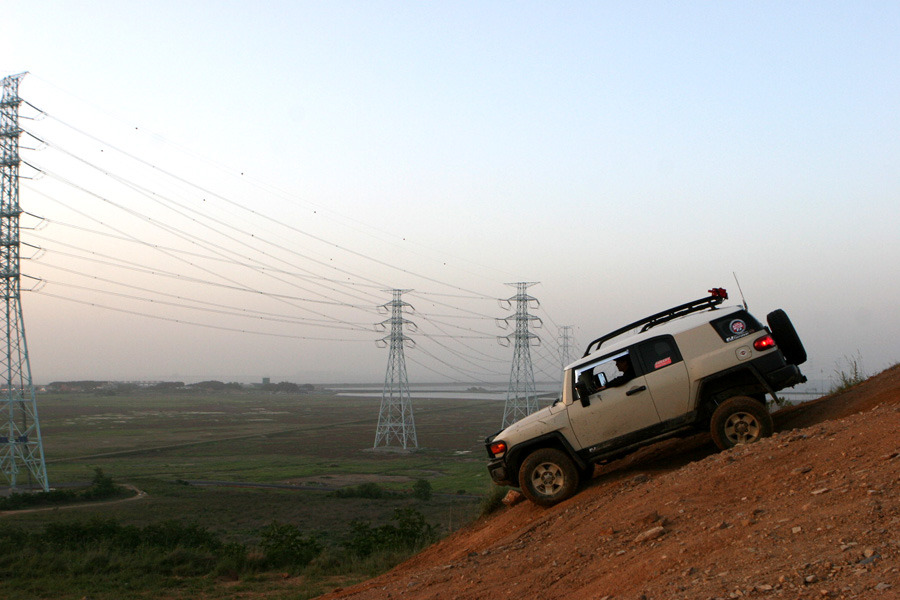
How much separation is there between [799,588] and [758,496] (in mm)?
2739

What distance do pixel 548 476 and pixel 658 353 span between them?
2.56 m

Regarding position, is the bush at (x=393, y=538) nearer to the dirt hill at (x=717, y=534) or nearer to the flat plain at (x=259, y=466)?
the flat plain at (x=259, y=466)

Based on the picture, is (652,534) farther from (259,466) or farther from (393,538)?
(259,466)

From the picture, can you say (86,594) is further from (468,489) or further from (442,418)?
(442,418)

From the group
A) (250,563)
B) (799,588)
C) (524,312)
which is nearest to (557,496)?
(799,588)

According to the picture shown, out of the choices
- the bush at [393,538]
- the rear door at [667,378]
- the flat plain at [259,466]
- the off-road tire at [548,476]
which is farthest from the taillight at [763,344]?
the bush at [393,538]

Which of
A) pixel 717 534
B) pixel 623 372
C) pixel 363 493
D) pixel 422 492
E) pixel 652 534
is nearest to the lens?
pixel 717 534

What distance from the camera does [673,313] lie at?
471 inches

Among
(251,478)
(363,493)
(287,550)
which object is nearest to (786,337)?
(287,550)

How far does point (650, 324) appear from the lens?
11.9 metres

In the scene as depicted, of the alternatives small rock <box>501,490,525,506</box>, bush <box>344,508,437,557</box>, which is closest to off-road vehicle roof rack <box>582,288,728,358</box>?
small rock <box>501,490,525,506</box>

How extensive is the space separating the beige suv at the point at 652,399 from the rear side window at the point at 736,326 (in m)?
0.01

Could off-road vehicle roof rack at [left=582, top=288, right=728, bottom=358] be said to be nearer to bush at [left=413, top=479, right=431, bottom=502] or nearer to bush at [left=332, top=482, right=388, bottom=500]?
bush at [left=413, top=479, right=431, bottom=502]

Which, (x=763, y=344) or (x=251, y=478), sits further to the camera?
(x=251, y=478)
